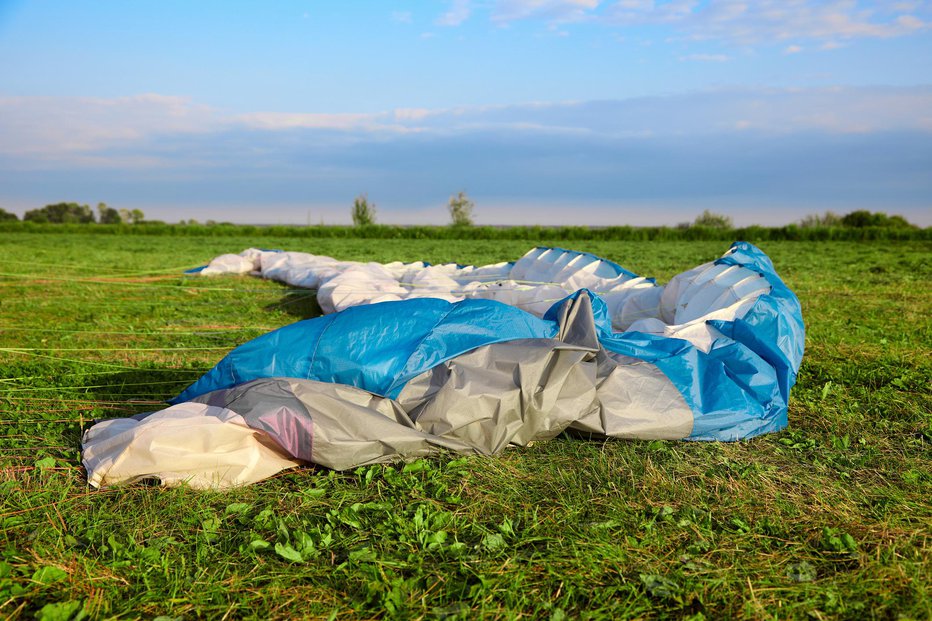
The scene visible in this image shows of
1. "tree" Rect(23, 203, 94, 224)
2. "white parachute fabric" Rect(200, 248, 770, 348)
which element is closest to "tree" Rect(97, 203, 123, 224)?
"tree" Rect(23, 203, 94, 224)

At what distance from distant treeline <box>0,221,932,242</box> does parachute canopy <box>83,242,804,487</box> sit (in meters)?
22.6

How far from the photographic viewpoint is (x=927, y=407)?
3432mm

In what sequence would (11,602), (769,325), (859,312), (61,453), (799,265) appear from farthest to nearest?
(799,265), (859,312), (769,325), (61,453), (11,602)

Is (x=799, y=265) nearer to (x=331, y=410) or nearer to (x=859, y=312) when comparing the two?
→ (x=859, y=312)

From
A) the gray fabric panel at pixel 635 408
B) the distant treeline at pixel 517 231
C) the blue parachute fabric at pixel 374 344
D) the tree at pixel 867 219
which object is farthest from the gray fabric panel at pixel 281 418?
the tree at pixel 867 219

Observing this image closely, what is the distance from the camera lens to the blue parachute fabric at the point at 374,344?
9.57ft

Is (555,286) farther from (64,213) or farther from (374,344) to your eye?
(64,213)

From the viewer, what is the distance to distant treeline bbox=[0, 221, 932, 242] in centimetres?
2378

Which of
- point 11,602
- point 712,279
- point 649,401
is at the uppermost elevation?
point 712,279

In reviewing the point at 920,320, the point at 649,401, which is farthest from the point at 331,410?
the point at 920,320

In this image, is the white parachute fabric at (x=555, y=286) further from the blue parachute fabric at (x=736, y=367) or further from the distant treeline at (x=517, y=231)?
the distant treeline at (x=517, y=231)

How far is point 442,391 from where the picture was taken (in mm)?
2791

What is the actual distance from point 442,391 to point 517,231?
25174 millimetres

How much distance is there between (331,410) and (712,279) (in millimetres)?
3017
